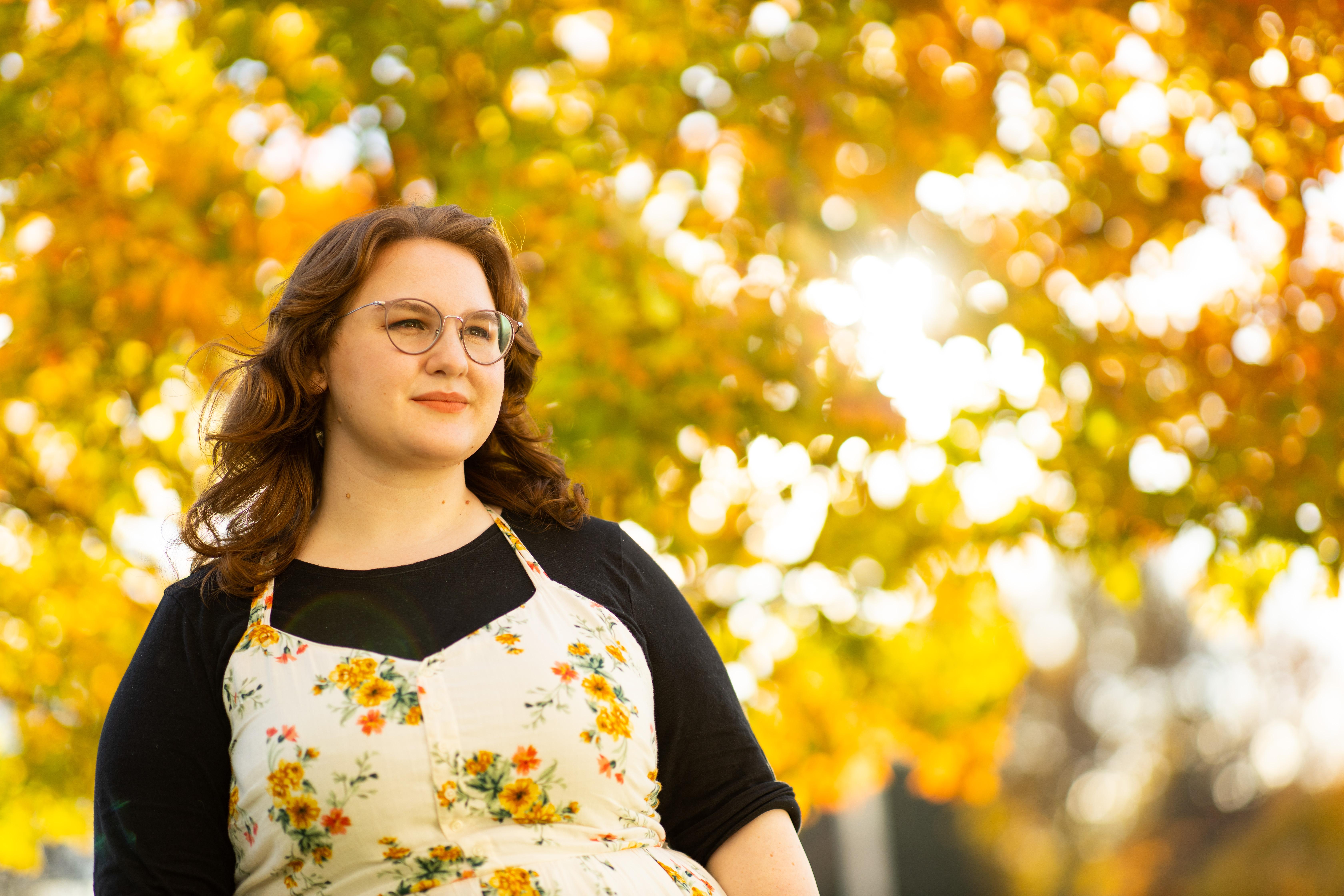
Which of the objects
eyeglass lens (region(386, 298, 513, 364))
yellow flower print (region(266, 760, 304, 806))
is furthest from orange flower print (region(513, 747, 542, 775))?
eyeglass lens (region(386, 298, 513, 364))

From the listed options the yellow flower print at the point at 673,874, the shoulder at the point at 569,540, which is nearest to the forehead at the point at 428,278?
the shoulder at the point at 569,540

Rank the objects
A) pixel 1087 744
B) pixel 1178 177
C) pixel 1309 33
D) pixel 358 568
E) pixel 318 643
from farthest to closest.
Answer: pixel 1087 744, pixel 1178 177, pixel 1309 33, pixel 358 568, pixel 318 643

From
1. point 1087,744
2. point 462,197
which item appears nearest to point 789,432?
point 462,197

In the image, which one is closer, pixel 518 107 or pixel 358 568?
pixel 358 568

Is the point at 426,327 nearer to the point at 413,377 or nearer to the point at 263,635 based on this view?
the point at 413,377

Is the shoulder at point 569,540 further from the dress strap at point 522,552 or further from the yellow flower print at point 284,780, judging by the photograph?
the yellow flower print at point 284,780

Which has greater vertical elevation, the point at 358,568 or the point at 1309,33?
the point at 1309,33

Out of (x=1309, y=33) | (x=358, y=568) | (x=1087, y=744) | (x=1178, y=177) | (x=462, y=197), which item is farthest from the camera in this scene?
(x=1087, y=744)

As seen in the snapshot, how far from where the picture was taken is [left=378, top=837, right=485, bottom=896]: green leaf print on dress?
1753 millimetres

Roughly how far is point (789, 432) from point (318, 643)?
2.01m

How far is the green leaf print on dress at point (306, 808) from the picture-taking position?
68.6 inches

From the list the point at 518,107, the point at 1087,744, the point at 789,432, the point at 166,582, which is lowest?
the point at 1087,744

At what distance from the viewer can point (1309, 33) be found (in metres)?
3.75

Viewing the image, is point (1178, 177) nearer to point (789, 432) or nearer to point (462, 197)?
point (789, 432)
